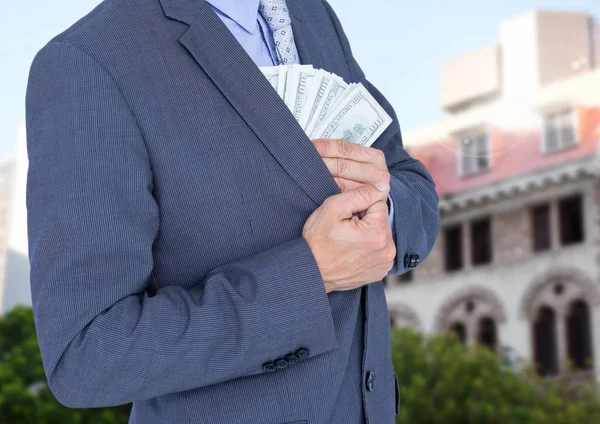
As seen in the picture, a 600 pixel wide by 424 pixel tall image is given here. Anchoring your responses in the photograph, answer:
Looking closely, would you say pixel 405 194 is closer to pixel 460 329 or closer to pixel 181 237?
pixel 181 237

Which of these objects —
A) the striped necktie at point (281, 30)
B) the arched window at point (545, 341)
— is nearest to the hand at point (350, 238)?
the striped necktie at point (281, 30)

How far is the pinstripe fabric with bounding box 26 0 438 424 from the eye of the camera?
984 mm

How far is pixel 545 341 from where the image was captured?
16.1 meters

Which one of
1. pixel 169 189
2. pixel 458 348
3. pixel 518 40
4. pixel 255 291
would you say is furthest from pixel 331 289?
pixel 518 40

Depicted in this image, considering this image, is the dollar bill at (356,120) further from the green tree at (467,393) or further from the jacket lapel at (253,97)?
the green tree at (467,393)

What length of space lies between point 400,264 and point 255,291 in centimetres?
24

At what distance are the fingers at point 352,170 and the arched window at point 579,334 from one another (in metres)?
15.0

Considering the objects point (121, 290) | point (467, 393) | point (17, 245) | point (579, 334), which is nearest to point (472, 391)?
point (467, 393)

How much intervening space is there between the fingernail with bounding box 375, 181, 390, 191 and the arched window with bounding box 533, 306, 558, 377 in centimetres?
1540

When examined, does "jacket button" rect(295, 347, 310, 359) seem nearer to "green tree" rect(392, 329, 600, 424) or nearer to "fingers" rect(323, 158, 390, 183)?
"fingers" rect(323, 158, 390, 183)

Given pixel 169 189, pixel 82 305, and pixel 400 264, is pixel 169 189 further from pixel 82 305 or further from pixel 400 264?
pixel 400 264

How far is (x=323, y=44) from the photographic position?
4.57ft

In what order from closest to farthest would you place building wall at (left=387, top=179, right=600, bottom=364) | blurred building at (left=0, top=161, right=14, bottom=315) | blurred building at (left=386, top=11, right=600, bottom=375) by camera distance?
building wall at (left=387, top=179, right=600, bottom=364)
blurred building at (left=386, top=11, right=600, bottom=375)
blurred building at (left=0, top=161, right=14, bottom=315)

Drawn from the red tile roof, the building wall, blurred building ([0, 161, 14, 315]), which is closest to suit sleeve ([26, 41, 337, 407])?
the red tile roof
